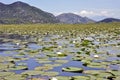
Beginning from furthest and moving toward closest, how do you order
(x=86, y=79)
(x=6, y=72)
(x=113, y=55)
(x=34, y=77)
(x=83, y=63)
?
1. (x=113, y=55)
2. (x=83, y=63)
3. (x=6, y=72)
4. (x=34, y=77)
5. (x=86, y=79)

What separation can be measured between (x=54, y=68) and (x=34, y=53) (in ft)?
12.9

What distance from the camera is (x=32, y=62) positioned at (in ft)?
34.1

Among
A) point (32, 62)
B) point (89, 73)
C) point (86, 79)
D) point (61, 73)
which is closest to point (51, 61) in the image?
point (32, 62)

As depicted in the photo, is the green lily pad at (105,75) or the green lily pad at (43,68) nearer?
the green lily pad at (105,75)

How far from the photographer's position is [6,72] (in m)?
8.00

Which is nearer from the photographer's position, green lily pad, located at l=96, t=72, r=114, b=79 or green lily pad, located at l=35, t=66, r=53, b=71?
green lily pad, located at l=96, t=72, r=114, b=79

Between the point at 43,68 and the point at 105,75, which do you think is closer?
the point at 105,75

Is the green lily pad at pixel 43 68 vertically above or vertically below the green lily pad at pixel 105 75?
above

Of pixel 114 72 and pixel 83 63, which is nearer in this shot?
pixel 114 72

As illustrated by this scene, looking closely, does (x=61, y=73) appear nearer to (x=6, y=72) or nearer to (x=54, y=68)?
(x=54, y=68)

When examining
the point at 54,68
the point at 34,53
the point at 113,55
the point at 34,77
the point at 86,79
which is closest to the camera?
the point at 86,79

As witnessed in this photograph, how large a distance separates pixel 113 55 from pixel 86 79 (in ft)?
17.2

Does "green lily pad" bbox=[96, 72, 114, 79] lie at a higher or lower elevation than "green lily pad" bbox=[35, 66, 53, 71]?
lower

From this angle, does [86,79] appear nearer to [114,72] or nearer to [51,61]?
[114,72]
